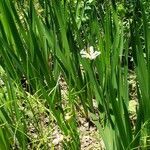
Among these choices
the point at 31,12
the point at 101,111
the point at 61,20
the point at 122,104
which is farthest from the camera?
the point at 31,12

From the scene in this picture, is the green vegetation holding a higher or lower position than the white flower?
lower

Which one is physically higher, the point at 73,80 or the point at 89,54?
the point at 89,54

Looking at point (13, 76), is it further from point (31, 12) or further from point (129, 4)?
point (129, 4)

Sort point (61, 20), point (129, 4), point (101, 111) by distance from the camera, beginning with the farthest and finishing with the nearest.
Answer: point (129, 4) → point (61, 20) → point (101, 111)

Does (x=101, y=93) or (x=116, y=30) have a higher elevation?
(x=116, y=30)

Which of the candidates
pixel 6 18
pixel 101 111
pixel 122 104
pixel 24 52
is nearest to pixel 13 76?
pixel 24 52

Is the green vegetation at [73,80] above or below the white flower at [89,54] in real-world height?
below

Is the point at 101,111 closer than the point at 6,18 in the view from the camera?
Yes

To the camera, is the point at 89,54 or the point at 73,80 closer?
the point at 89,54
